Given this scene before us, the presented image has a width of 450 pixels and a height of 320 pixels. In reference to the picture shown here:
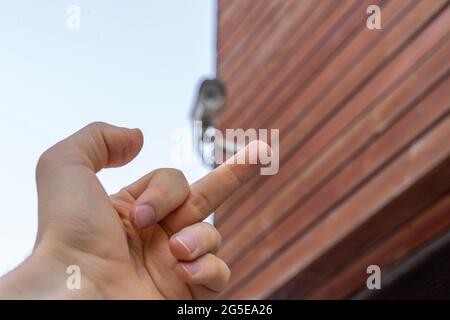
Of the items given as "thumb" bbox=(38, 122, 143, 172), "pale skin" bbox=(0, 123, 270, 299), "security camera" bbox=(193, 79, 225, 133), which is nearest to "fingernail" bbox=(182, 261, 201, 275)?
"pale skin" bbox=(0, 123, 270, 299)

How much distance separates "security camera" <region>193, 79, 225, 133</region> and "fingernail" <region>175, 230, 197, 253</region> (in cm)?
87

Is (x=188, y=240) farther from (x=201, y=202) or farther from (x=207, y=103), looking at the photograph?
(x=207, y=103)

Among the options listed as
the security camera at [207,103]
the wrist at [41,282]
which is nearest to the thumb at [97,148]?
the wrist at [41,282]

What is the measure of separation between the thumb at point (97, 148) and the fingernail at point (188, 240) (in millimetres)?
119

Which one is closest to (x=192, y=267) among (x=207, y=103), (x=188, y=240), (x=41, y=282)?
(x=188, y=240)

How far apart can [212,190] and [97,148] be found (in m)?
0.14

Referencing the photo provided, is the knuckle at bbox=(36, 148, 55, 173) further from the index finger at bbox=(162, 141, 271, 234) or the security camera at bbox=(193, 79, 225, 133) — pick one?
the security camera at bbox=(193, 79, 225, 133)

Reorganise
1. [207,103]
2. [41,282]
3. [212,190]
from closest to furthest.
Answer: [41,282] < [212,190] < [207,103]

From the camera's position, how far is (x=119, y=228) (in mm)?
643

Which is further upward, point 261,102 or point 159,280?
point 261,102
